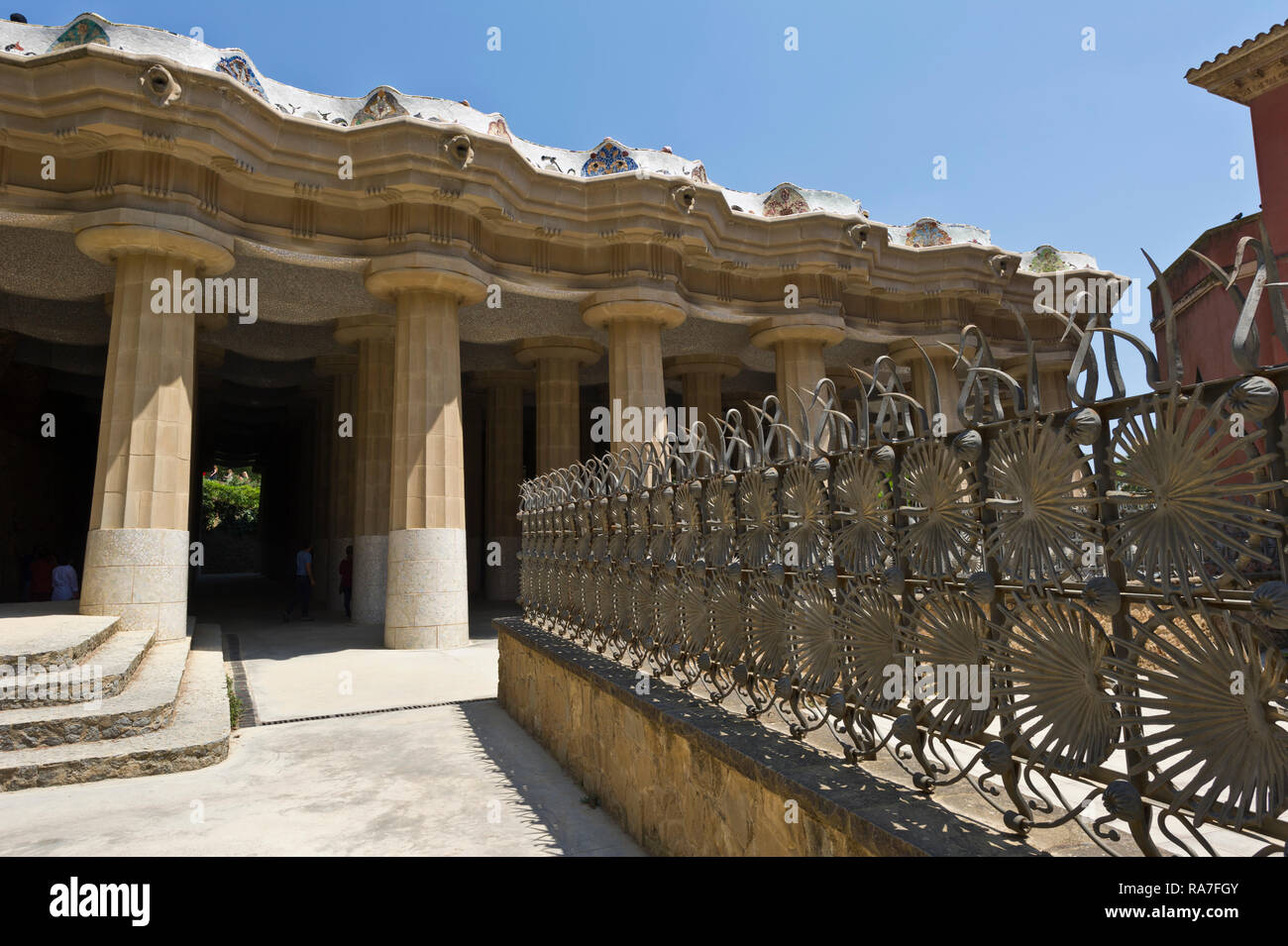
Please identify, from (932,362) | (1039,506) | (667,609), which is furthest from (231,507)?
(1039,506)

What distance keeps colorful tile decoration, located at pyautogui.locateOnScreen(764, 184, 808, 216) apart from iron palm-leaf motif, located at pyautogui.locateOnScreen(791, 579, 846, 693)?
13832 mm

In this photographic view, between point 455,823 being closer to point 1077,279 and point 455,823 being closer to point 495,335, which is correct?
point 495,335

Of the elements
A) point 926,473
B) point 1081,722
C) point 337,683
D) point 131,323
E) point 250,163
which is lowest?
point 337,683

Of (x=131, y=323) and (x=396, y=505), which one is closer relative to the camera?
(x=131, y=323)

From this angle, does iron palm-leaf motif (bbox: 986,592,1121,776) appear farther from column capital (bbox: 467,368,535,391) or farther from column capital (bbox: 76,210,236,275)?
column capital (bbox: 467,368,535,391)

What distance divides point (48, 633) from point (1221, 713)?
9273mm

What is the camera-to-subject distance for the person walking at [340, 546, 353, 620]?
52.7 feet

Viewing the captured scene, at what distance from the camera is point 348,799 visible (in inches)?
181

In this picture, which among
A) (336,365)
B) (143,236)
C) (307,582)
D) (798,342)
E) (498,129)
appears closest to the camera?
(143,236)

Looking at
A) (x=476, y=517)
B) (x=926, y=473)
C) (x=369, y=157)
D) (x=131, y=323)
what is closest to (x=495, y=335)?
(x=369, y=157)

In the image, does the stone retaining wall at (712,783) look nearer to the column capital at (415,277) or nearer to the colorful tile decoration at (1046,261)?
the column capital at (415,277)

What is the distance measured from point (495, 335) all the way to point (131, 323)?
6687mm

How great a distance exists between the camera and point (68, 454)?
24.7 meters

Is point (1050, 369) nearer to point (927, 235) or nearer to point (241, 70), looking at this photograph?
point (927, 235)
